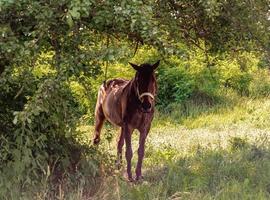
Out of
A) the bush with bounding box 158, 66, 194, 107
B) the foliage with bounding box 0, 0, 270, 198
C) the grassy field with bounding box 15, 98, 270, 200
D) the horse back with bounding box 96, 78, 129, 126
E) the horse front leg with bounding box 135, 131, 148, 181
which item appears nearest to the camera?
the foliage with bounding box 0, 0, 270, 198

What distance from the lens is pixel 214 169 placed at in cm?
711

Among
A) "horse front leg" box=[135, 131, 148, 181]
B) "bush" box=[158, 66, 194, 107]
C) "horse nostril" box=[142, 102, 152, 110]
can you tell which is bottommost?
"bush" box=[158, 66, 194, 107]

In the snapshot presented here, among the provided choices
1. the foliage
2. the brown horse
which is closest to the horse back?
the brown horse

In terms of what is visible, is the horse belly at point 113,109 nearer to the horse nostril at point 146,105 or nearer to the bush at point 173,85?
the horse nostril at point 146,105

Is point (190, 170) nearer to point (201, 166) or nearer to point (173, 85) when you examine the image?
point (201, 166)

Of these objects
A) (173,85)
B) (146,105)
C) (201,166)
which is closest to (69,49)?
(146,105)

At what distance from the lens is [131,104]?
25.4ft

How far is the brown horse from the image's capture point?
23.7 ft

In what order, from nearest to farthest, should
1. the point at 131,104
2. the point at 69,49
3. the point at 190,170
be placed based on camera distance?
the point at 69,49
the point at 190,170
the point at 131,104

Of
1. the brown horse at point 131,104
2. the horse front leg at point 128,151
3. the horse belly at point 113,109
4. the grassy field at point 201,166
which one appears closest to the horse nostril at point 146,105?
the brown horse at point 131,104

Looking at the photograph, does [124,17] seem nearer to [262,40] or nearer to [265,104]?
[262,40]

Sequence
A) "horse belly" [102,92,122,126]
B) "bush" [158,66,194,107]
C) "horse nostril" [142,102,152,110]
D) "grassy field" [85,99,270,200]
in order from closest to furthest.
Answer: "grassy field" [85,99,270,200], "horse nostril" [142,102,152,110], "horse belly" [102,92,122,126], "bush" [158,66,194,107]

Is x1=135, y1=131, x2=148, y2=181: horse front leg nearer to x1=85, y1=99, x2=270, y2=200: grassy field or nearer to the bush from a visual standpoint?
x1=85, y1=99, x2=270, y2=200: grassy field

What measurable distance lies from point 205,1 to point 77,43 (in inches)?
52.6
